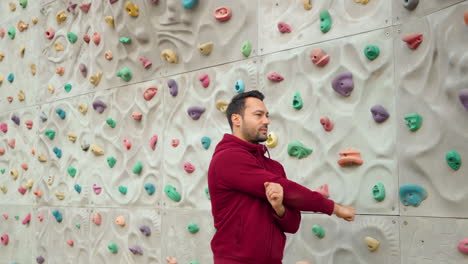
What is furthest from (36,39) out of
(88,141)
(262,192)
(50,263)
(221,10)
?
(262,192)

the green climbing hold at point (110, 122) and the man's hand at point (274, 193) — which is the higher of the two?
the green climbing hold at point (110, 122)

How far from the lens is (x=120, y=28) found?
4.69 meters

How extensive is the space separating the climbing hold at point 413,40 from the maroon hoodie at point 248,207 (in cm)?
99

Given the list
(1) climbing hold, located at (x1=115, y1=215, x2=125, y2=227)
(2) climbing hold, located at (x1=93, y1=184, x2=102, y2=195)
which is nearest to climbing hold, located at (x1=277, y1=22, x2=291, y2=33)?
(1) climbing hold, located at (x1=115, y1=215, x2=125, y2=227)

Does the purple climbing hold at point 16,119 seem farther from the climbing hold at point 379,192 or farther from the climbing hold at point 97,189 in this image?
the climbing hold at point 379,192

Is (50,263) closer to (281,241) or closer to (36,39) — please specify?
(36,39)

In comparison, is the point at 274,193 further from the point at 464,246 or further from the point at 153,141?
the point at 153,141

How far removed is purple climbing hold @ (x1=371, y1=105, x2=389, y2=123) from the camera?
3055 mm

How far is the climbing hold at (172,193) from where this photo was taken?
4191mm

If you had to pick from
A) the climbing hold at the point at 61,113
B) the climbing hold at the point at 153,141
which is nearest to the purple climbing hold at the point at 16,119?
the climbing hold at the point at 61,113

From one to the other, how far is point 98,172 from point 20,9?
2143 millimetres

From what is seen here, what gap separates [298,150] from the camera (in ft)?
11.4

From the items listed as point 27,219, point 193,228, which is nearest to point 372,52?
point 193,228

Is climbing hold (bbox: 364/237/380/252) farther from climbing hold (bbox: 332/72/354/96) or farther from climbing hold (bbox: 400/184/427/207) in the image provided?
climbing hold (bbox: 332/72/354/96)
